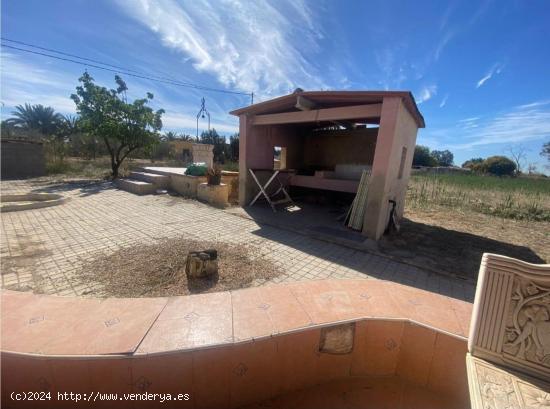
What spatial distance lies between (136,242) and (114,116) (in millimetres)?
10824

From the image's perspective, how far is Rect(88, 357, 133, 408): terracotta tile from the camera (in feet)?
4.33

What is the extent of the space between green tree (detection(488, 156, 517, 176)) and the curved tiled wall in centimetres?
5736

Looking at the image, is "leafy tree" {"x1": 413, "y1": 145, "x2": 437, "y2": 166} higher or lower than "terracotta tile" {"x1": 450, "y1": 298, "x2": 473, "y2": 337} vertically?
higher

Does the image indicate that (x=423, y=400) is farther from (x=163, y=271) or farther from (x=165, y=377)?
(x=163, y=271)

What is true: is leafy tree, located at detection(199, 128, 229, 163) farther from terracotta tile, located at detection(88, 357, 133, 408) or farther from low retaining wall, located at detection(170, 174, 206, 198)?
terracotta tile, located at detection(88, 357, 133, 408)

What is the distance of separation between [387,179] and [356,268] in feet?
7.87

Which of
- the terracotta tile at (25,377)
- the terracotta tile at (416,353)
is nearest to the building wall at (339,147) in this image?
the terracotta tile at (416,353)

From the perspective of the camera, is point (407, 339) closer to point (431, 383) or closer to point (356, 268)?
point (431, 383)

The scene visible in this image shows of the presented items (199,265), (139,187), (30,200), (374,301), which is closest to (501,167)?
(374,301)

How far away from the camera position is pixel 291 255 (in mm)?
4234

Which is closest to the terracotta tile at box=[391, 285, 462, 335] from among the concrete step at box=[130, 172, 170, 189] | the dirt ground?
the dirt ground

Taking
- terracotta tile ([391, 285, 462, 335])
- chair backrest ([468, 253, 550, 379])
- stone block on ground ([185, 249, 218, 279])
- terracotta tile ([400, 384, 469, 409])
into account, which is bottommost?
terracotta tile ([400, 384, 469, 409])

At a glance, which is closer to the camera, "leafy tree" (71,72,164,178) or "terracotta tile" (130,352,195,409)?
"terracotta tile" (130,352,195,409)

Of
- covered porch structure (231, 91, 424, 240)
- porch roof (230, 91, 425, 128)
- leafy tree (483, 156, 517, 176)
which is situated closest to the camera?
porch roof (230, 91, 425, 128)
